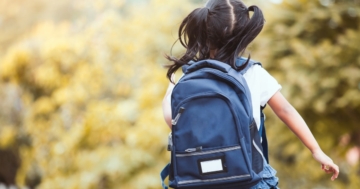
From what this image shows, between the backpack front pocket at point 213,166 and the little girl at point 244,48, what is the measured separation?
0.17 meters

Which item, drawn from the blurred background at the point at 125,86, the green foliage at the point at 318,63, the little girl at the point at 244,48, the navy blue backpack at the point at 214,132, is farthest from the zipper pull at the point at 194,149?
the green foliage at the point at 318,63

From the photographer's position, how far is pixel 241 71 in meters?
1.72

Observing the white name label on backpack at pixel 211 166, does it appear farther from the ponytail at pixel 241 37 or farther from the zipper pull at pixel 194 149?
the ponytail at pixel 241 37

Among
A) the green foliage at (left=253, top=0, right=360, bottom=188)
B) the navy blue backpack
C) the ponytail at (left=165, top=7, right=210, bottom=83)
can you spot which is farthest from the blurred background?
the navy blue backpack

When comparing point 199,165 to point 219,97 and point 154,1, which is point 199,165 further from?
point 154,1

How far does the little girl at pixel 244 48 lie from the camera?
1.73 meters

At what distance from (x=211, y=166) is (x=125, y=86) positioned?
516 centimetres

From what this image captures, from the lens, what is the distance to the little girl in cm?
173

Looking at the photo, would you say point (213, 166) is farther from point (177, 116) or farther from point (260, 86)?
point (260, 86)

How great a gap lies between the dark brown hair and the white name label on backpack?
341 millimetres

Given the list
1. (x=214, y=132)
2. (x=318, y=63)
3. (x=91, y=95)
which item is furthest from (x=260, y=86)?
(x=91, y=95)

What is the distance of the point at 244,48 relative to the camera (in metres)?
1.76

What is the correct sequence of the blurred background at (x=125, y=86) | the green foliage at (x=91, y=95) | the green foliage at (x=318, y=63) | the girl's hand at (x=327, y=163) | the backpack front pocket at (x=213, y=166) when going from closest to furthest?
the backpack front pocket at (x=213, y=166)
the girl's hand at (x=327, y=163)
the green foliage at (x=318, y=63)
the blurred background at (x=125, y=86)
the green foliage at (x=91, y=95)

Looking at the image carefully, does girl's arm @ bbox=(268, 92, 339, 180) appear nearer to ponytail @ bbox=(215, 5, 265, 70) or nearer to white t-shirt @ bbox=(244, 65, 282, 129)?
white t-shirt @ bbox=(244, 65, 282, 129)
